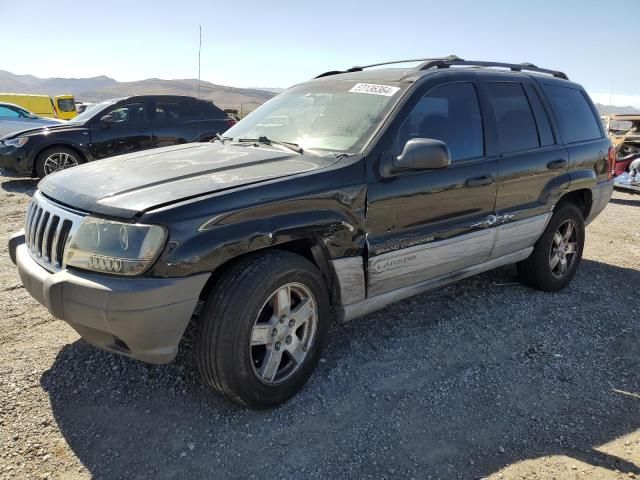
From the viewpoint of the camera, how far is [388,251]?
3184 mm

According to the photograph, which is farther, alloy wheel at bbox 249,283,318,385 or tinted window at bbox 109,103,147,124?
tinted window at bbox 109,103,147,124

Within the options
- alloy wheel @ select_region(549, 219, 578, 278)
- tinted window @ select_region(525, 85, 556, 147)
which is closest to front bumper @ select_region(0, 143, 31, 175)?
tinted window @ select_region(525, 85, 556, 147)

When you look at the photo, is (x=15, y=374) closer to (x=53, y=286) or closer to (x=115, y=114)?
(x=53, y=286)

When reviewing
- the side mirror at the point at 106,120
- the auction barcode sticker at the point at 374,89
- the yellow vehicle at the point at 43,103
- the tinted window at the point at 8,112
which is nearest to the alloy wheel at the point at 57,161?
the side mirror at the point at 106,120

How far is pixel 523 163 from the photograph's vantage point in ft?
13.3

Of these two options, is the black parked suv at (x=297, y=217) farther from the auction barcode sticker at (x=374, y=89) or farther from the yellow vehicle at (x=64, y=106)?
the yellow vehicle at (x=64, y=106)

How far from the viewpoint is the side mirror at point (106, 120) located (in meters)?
9.18

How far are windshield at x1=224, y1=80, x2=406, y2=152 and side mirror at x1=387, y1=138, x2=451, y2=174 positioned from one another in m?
0.25

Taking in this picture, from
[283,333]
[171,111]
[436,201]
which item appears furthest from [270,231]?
[171,111]

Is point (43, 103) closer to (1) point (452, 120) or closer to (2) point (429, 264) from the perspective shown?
(1) point (452, 120)

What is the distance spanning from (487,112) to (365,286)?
1.75m

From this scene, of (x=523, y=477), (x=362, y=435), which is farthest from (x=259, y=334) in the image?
(x=523, y=477)

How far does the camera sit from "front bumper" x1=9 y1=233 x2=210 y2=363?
2299mm

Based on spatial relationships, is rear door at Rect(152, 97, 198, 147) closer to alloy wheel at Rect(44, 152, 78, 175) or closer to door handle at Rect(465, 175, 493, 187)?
alloy wheel at Rect(44, 152, 78, 175)
